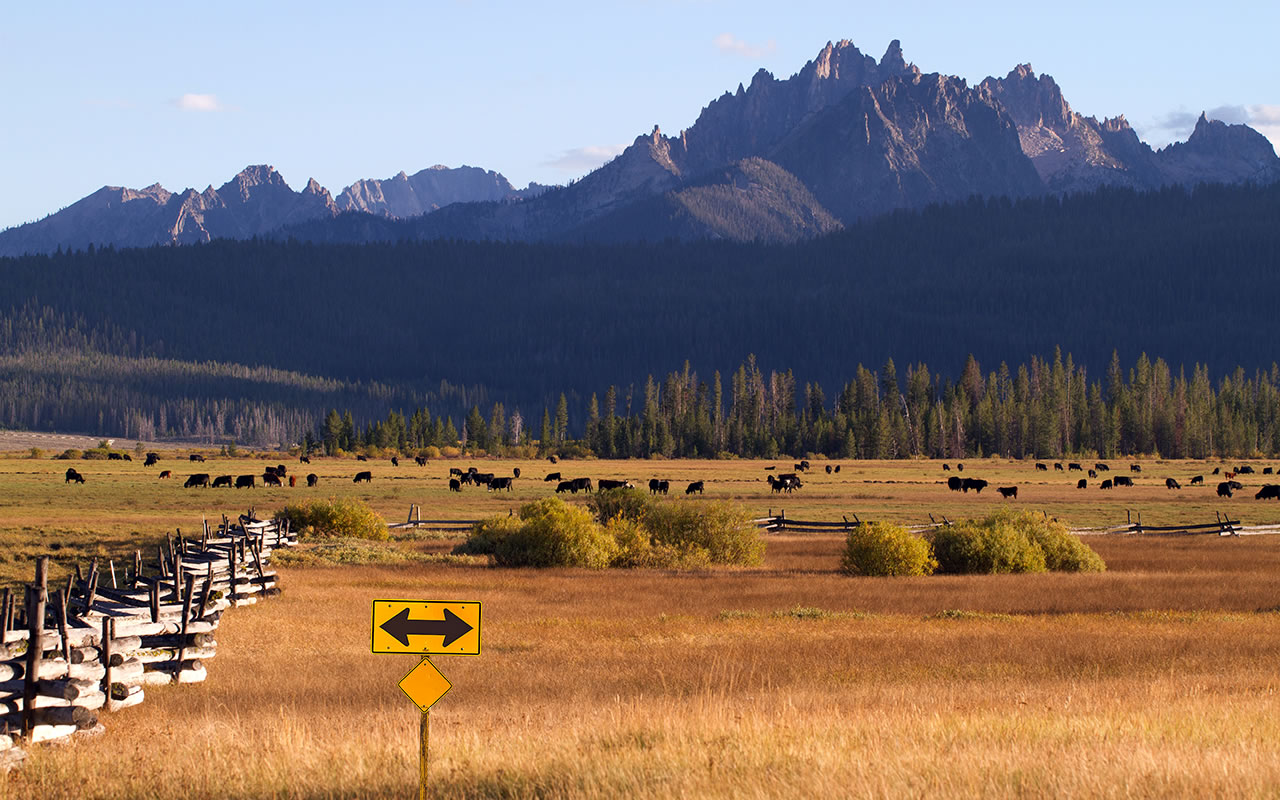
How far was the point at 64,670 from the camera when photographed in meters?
16.2

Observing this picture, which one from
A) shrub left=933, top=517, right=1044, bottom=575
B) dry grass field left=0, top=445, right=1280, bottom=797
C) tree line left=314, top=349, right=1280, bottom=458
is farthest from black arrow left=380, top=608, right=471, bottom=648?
tree line left=314, top=349, right=1280, bottom=458

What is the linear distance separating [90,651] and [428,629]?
7.65 metres

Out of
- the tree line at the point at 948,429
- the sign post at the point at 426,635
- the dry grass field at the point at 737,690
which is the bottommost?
the dry grass field at the point at 737,690

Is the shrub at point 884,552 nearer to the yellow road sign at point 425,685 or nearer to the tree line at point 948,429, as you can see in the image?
the yellow road sign at point 425,685

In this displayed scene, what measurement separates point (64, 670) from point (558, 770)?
698 centimetres

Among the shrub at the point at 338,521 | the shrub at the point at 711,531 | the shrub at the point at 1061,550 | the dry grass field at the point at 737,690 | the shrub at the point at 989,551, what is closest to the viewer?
the dry grass field at the point at 737,690

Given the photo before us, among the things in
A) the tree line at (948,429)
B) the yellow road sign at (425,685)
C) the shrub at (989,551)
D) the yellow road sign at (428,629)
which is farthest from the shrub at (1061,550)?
the tree line at (948,429)

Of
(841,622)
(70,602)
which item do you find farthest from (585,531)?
(70,602)

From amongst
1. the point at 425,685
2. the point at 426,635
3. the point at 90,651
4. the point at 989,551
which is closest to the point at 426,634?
the point at 426,635

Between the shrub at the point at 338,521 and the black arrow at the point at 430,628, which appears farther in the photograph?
the shrub at the point at 338,521

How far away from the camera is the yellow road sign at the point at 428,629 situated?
38.6ft

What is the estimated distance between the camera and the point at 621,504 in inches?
1976

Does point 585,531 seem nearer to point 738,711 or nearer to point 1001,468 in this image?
point 738,711

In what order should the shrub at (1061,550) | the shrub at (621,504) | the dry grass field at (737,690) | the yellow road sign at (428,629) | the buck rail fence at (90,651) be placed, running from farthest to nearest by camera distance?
the shrub at (621,504)
the shrub at (1061,550)
the buck rail fence at (90,651)
the dry grass field at (737,690)
the yellow road sign at (428,629)
